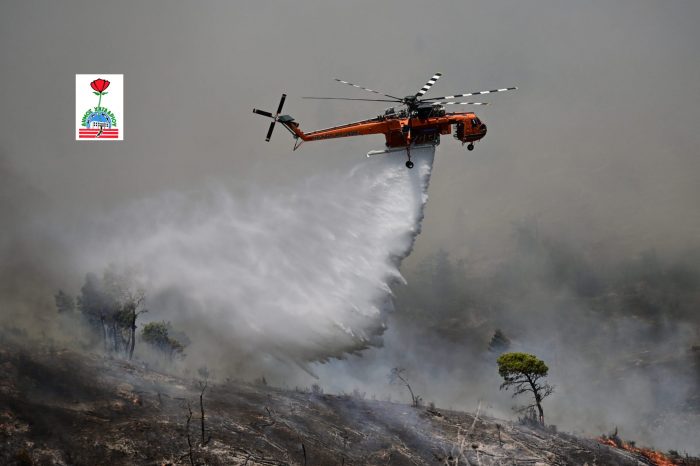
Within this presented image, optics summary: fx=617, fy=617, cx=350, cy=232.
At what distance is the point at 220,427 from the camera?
41.2 m

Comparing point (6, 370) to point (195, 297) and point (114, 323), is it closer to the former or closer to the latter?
point (195, 297)

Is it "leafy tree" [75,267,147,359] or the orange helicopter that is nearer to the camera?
the orange helicopter

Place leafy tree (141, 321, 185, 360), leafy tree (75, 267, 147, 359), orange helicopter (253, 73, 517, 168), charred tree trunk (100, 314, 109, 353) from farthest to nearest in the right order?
1. leafy tree (141, 321, 185, 360)
2. charred tree trunk (100, 314, 109, 353)
3. leafy tree (75, 267, 147, 359)
4. orange helicopter (253, 73, 517, 168)

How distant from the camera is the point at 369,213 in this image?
51.8 meters

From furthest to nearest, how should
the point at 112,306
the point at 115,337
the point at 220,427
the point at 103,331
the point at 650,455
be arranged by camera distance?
the point at 103,331 → the point at 115,337 → the point at 112,306 → the point at 650,455 → the point at 220,427

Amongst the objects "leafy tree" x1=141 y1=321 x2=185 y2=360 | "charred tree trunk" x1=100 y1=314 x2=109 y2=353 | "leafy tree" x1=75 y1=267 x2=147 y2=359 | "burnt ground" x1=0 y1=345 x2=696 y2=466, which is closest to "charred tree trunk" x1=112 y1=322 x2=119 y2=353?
"leafy tree" x1=75 y1=267 x2=147 y2=359

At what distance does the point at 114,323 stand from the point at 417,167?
3950 cm

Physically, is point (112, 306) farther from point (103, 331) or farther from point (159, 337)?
point (159, 337)

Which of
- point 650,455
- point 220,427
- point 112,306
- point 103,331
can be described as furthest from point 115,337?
point 650,455

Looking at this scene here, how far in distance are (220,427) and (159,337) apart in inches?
1454

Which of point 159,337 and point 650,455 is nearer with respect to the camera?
point 650,455

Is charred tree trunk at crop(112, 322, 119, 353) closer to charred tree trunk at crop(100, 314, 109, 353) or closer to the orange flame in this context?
charred tree trunk at crop(100, 314, 109, 353)

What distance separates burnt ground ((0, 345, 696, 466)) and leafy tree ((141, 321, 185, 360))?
22186 mm

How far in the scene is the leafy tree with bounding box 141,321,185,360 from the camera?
245 feet
